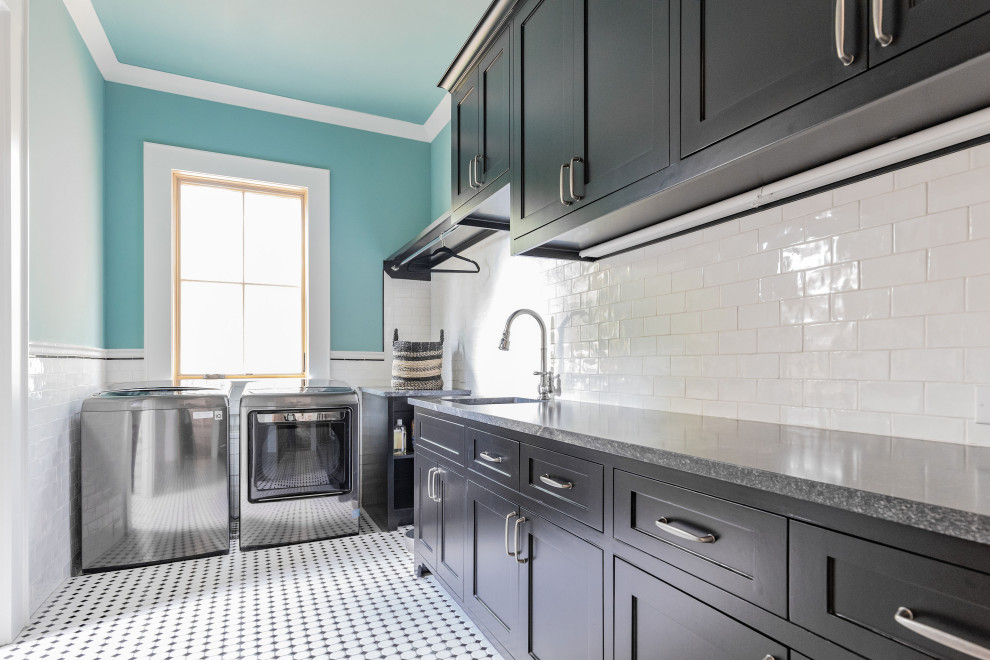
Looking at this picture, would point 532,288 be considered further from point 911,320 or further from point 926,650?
point 926,650

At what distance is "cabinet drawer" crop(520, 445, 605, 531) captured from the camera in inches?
51.6

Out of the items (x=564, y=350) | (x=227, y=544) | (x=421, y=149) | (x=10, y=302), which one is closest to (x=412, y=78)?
(x=421, y=149)

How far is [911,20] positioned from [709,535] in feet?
3.01

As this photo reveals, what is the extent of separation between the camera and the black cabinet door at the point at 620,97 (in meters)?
1.38

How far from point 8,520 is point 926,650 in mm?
2838

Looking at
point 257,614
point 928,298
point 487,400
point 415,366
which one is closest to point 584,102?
point 928,298

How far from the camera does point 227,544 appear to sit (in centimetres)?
296

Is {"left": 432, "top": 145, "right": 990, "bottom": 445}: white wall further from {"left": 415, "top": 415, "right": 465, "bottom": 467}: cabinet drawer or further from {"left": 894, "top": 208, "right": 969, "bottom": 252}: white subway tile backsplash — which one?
{"left": 415, "top": 415, "right": 465, "bottom": 467}: cabinet drawer

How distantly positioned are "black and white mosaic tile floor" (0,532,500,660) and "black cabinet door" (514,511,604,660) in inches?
18.1

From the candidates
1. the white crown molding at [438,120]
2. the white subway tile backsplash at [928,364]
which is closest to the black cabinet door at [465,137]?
the white crown molding at [438,120]

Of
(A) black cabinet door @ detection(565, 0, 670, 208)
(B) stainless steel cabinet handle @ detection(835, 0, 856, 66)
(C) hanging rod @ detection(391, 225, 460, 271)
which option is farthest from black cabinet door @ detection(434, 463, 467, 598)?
(B) stainless steel cabinet handle @ detection(835, 0, 856, 66)

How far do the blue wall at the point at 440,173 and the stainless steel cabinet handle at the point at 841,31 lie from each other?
3.25 meters

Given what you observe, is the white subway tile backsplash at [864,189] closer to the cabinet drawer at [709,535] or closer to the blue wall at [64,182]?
the cabinet drawer at [709,535]

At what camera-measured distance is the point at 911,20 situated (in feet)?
2.75
